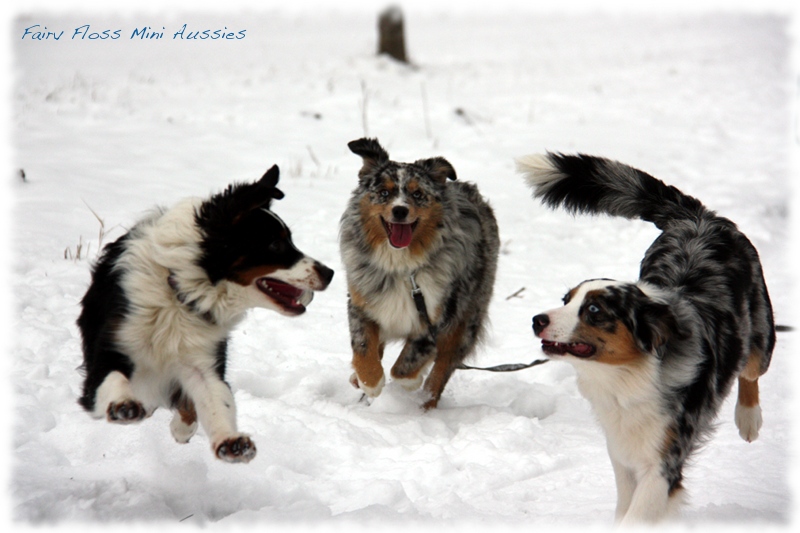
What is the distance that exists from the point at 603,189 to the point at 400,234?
1394 millimetres

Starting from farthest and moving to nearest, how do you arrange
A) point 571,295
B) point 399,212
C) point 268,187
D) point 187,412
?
point 399,212 < point 187,412 < point 268,187 < point 571,295

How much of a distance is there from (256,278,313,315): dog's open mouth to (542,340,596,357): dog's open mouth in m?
1.34

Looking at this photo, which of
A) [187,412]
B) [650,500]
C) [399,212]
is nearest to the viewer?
[650,500]

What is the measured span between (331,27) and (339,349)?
2192 centimetres

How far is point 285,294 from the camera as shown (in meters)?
4.12

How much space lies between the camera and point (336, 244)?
790 centimetres

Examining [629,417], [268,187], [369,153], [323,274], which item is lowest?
[629,417]

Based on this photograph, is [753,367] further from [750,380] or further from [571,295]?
[571,295]

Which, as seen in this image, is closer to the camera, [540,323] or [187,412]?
[540,323]

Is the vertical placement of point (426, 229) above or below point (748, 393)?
above

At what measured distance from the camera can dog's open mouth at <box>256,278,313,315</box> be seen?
4.02m

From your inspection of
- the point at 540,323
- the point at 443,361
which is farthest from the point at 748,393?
the point at 443,361

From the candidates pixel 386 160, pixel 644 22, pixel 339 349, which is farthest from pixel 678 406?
pixel 644 22

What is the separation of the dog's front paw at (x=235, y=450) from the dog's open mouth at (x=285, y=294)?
30.9 inches
